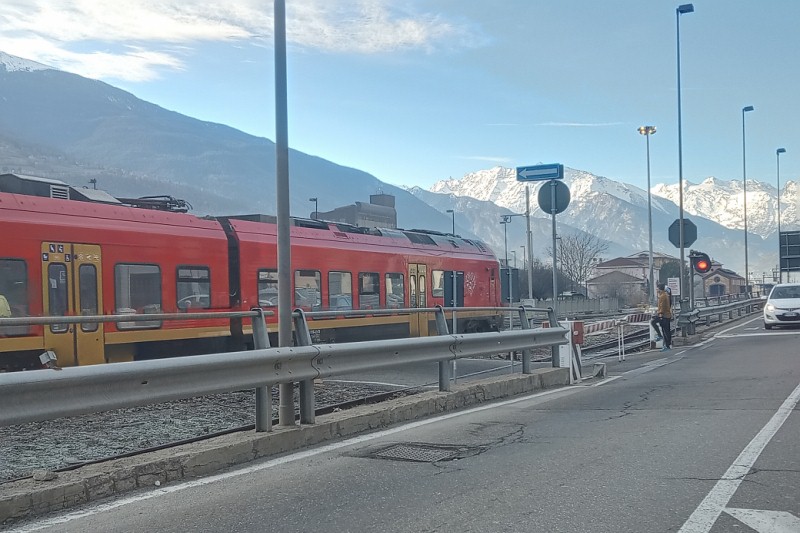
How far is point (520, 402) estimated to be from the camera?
30.9 feet

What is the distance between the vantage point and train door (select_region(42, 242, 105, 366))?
11.5 meters

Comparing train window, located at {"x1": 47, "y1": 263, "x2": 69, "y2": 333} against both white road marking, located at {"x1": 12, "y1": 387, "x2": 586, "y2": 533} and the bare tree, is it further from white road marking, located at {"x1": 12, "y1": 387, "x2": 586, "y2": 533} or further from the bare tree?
the bare tree

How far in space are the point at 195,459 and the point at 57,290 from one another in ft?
23.8

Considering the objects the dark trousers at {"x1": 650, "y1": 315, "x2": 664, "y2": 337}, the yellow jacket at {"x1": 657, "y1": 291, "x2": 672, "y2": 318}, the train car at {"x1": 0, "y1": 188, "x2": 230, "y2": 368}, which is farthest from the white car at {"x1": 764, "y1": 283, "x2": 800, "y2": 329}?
the train car at {"x1": 0, "y1": 188, "x2": 230, "y2": 368}

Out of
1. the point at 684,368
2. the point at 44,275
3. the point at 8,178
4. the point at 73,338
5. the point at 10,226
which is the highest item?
the point at 8,178

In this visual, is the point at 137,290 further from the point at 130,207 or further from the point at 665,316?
the point at 665,316

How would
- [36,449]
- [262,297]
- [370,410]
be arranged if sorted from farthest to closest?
[262,297] → [370,410] → [36,449]

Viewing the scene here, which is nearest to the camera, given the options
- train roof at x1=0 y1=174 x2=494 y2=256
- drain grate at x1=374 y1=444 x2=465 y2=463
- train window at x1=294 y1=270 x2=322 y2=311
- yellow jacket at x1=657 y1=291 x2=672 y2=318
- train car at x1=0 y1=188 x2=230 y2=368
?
drain grate at x1=374 y1=444 x2=465 y2=463

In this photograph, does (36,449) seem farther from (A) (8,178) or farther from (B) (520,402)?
(A) (8,178)

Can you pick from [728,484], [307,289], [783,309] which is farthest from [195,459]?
[783,309]

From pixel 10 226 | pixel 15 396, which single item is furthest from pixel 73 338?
pixel 15 396

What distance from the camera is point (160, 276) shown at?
13.5 m

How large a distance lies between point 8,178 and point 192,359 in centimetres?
839

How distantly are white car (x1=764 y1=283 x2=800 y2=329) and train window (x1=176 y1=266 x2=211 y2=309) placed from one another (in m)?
18.4
